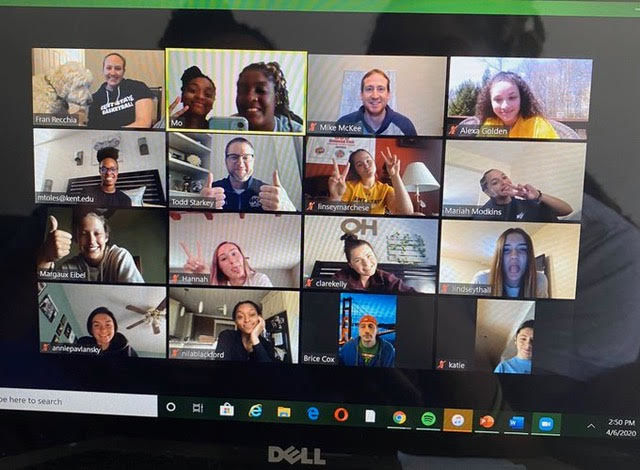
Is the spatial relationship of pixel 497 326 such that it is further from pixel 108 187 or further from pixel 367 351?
pixel 108 187

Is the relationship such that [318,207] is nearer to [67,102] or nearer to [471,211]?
[471,211]

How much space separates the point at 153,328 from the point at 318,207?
308 mm

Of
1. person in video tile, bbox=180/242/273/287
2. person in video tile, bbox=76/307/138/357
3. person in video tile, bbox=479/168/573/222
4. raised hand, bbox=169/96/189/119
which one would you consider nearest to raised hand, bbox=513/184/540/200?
person in video tile, bbox=479/168/573/222

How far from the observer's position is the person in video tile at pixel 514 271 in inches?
31.4

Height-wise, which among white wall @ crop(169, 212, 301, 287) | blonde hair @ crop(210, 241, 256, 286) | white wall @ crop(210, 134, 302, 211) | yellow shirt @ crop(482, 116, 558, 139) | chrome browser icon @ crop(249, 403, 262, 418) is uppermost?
yellow shirt @ crop(482, 116, 558, 139)

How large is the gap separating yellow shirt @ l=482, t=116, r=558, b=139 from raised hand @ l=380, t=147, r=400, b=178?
13 centimetres

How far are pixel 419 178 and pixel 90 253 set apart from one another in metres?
0.50

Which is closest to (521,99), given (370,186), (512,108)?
(512,108)

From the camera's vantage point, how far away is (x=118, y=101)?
81 cm

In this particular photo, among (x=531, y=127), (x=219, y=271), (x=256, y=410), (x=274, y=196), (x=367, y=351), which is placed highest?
(x=531, y=127)

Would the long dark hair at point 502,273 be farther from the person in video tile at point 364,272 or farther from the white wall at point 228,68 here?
the white wall at point 228,68

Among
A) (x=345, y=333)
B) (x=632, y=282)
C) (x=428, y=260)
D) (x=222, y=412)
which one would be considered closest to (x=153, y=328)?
(x=222, y=412)

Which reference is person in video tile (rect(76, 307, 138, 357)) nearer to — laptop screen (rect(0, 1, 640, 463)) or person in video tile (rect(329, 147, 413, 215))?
laptop screen (rect(0, 1, 640, 463))

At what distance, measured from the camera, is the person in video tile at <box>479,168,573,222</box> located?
79 cm
